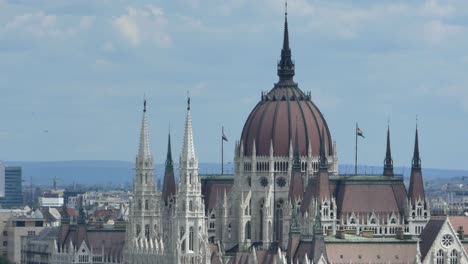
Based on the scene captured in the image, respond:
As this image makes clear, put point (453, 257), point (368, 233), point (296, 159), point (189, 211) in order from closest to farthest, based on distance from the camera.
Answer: point (453, 257) → point (189, 211) → point (368, 233) → point (296, 159)

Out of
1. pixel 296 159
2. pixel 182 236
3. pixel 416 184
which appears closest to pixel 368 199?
pixel 416 184

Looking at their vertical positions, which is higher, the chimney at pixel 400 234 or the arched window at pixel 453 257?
the chimney at pixel 400 234

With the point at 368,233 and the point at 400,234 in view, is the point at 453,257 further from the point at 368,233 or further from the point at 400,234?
the point at 368,233

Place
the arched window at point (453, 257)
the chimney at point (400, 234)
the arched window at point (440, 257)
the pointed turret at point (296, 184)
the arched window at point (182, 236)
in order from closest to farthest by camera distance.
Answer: the arched window at point (440, 257) < the arched window at point (453, 257) < the chimney at point (400, 234) < the arched window at point (182, 236) < the pointed turret at point (296, 184)

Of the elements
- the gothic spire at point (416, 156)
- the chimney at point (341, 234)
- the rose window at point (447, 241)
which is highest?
the gothic spire at point (416, 156)

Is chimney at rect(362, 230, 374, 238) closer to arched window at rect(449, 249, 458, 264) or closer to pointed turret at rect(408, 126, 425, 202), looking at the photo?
pointed turret at rect(408, 126, 425, 202)

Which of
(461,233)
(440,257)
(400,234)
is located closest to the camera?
(440,257)

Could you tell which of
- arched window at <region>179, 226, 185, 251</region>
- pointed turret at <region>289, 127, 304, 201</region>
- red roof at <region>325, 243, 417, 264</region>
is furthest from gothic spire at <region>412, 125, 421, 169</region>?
arched window at <region>179, 226, 185, 251</region>

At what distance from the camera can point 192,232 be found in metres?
184

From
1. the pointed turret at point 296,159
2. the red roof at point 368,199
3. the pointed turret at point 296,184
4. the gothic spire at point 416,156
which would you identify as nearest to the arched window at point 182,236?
the pointed turret at point 296,184

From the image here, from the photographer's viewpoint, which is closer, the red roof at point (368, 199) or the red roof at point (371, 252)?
the red roof at point (371, 252)

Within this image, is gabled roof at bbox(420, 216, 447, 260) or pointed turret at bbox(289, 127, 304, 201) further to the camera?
pointed turret at bbox(289, 127, 304, 201)

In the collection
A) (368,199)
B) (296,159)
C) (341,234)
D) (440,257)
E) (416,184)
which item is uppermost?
(296,159)

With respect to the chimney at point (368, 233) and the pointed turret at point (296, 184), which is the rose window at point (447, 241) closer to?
the chimney at point (368, 233)
